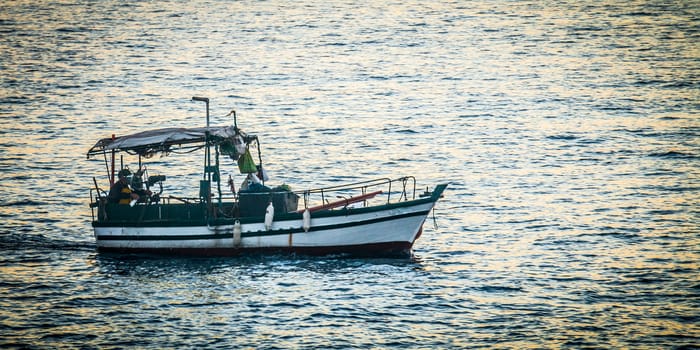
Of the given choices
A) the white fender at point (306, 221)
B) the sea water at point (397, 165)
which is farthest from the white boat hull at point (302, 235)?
the sea water at point (397, 165)

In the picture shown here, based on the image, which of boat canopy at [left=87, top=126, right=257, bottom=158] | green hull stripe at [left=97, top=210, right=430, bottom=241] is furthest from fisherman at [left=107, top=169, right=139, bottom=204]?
green hull stripe at [left=97, top=210, right=430, bottom=241]

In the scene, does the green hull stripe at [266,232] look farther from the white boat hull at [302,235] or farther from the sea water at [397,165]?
the sea water at [397,165]

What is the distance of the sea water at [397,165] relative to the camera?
128 feet

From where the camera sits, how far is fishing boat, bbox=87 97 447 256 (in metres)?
43.3

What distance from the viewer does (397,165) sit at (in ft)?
215

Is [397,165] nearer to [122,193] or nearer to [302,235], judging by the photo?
[302,235]

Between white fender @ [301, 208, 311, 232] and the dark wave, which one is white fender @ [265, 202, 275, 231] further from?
the dark wave

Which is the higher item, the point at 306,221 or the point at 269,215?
the point at 269,215

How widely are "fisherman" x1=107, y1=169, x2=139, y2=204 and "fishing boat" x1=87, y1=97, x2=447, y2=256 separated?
0.05 meters

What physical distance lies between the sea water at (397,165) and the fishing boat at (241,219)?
25.1 inches

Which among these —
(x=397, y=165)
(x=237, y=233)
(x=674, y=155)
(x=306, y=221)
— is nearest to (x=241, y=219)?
(x=237, y=233)

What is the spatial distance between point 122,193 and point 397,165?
2348 centimetres

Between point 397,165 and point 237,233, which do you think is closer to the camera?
point 237,233

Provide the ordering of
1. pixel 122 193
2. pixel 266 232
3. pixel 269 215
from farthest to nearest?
pixel 122 193 < pixel 266 232 < pixel 269 215
